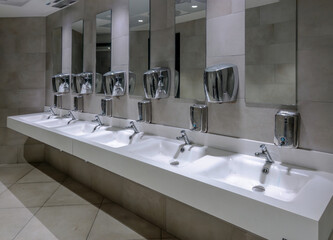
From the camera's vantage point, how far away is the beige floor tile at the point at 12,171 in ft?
10.9

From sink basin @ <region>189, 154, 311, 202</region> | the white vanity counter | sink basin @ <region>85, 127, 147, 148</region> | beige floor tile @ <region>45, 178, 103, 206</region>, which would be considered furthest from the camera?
beige floor tile @ <region>45, 178, 103, 206</region>

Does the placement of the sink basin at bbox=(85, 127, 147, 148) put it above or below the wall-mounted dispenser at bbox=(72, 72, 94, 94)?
below

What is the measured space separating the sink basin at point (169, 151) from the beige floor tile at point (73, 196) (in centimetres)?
123

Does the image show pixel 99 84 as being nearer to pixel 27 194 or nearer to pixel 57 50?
pixel 57 50

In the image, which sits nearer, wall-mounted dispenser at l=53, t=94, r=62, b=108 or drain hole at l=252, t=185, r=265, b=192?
drain hole at l=252, t=185, r=265, b=192

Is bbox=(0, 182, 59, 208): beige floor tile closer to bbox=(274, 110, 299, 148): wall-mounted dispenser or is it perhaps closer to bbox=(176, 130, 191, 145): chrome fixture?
bbox=(176, 130, 191, 145): chrome fixture

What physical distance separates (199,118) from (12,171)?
3.22 metres

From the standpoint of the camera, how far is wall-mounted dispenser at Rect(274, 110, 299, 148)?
1.37 metres

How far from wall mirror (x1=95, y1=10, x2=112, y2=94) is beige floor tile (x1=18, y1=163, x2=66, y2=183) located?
1406 mm

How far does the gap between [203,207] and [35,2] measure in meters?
3.37

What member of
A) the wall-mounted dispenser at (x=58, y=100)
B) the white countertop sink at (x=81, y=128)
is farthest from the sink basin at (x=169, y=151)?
the wall-mounted dispenser at (x=58, y=100)

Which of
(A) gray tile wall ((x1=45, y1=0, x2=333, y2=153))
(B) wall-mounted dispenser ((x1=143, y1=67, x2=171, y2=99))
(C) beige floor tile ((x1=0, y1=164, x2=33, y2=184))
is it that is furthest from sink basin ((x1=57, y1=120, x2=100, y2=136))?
(C) beige floor tile ((x1=0, y1=164, x2=33, y2=184))

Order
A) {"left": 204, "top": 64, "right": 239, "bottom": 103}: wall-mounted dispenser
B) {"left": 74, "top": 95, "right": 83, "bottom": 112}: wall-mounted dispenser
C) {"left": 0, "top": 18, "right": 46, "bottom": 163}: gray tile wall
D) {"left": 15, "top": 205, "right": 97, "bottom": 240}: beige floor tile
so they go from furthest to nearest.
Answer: {"left": 0, "top": 18, "right": 46, "bottom": 163}: gray tile wall
{"left": 74, "top": 95, "right": 83, "bottom": 112}: wall-mounted dispenser
{"left": 15, "top": 205, "right": 97, "bottom": 240}: beige floor tile
{"left": 204, "top": 64, "right": 239, "bottom": 103}: wall-mounted dispenser

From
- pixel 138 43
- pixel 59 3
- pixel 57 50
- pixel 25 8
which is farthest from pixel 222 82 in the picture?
pixel 25 8
